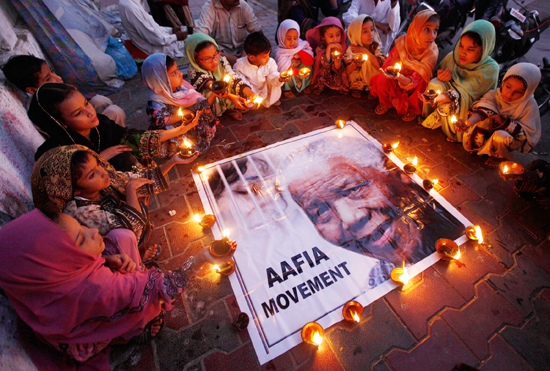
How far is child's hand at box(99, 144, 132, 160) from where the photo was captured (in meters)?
2.55

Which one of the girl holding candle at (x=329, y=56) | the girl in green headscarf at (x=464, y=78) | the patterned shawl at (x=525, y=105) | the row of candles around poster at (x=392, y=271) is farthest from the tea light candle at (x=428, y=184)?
the girl holding candle at (x=329, y=56)

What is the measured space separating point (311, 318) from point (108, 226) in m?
1.83

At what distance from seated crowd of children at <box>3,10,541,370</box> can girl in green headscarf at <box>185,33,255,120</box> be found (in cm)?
2

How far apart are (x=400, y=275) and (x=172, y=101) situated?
3.26 meters

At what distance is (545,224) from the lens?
273cm

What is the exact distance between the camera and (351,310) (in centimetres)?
206

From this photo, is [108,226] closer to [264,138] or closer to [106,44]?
[264,138]

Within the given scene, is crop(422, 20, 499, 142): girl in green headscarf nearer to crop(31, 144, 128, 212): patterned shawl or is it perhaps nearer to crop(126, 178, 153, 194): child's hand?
crop(126, 178, 153, 194): child's hand

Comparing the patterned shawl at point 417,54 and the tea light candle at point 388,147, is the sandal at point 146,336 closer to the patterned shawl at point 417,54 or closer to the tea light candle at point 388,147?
the tea light candle at point 388,147

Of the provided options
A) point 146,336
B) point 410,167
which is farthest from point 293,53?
point 146,336

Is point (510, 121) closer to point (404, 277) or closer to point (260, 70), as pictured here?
point (404, 277)

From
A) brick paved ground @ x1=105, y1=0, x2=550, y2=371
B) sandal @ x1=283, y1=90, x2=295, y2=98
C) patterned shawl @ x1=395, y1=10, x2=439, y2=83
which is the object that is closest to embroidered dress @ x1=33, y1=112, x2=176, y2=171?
brick paved ground @ x1=105, y1=0, x2=550, y2=371

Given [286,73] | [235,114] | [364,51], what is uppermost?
[286,73]

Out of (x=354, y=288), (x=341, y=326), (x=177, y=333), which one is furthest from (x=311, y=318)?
(x=177, y=333)
